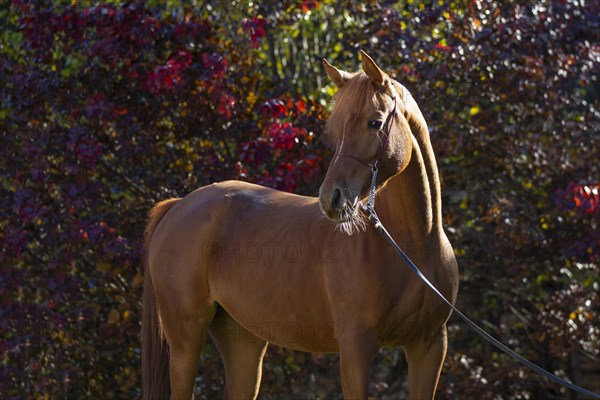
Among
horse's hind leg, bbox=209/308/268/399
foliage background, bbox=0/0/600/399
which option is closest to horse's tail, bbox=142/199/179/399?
horse's hind leg, bbox=209/308/268/399

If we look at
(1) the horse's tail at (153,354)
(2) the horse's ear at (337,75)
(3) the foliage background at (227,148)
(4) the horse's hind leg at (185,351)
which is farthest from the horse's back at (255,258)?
(3) the foliage background at (227,148)

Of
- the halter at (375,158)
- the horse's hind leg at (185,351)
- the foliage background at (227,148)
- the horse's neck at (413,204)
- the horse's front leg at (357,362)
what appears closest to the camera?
the halter at (375,158)

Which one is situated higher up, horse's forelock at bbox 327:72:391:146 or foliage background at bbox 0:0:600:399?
horse's forelock at bbox 327:72:391:146

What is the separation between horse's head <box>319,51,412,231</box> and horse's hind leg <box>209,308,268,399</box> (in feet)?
4.85

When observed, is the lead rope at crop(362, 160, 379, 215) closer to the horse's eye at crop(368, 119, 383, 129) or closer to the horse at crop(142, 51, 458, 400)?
the horse at crop(142, 51, 458, 400)

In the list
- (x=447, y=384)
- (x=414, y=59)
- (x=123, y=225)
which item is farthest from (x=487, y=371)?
(x=123, y=225)

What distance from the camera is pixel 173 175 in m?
5.96

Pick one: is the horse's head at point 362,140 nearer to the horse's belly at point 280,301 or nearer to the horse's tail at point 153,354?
the horse's belly at point 280,301

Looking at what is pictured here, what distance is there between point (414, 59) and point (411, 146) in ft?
7.91

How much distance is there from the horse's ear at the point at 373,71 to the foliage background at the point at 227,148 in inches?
77.1

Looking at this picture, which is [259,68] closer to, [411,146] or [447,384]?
[447,384]

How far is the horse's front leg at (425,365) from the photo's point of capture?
12.3ft

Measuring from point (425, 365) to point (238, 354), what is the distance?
1209 millimetres

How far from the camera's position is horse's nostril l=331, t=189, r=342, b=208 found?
3.26 metres
